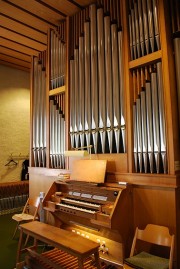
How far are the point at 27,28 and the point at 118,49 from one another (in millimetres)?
2785

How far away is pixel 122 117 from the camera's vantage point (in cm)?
382

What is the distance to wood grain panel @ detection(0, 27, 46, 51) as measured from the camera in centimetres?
588

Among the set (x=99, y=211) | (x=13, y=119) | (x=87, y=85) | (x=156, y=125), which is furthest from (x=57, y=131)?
(x=13, y=119)

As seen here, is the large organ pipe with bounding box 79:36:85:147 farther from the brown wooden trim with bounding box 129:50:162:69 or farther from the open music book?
the brown wooden trim with bounding box 129:50:162:69

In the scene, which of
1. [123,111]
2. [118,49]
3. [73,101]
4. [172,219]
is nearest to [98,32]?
[118,49]

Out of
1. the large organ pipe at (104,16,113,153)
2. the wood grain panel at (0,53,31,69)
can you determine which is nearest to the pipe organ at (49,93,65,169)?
the large organ pipe at (104,16,113,153)

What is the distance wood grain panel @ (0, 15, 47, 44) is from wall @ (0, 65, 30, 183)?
97.4 inches

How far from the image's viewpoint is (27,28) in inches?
223

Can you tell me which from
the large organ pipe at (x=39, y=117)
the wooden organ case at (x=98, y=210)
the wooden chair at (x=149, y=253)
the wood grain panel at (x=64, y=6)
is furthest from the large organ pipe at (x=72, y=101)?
the wooden chair at (x=149, y=253)

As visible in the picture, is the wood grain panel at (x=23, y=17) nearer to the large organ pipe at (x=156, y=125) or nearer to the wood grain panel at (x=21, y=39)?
the wood grain panel at (x=21, y=39)

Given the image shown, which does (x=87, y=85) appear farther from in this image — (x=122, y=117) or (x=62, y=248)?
(x=62, y=248)

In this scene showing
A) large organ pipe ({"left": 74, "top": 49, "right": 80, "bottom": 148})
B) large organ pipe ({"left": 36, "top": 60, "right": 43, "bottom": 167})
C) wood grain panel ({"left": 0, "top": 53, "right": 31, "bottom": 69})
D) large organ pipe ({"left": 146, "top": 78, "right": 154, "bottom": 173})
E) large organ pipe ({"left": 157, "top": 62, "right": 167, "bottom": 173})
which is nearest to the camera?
large organ pipe ({"left": 157, "top": 62, "right": 167, "bottom": 173})

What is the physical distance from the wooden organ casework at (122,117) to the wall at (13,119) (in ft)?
11.2

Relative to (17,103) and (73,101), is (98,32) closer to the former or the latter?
(73,101)
